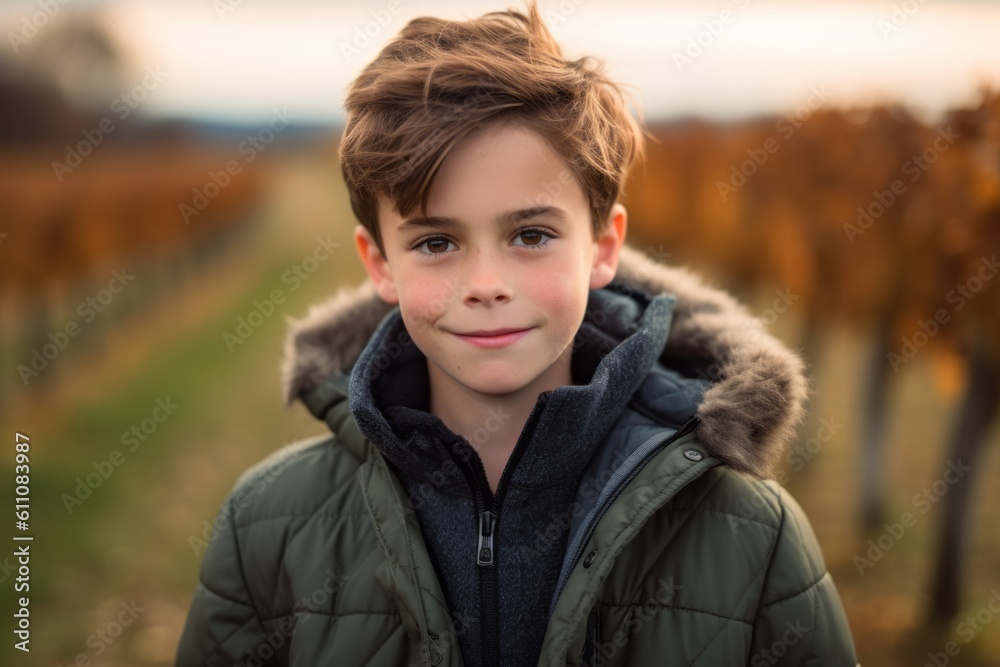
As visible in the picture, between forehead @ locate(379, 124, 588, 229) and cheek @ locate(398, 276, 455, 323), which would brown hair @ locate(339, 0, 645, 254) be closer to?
forehead @ locate(379, 124, 588, 229)

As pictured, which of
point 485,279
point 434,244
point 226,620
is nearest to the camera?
point 485,279

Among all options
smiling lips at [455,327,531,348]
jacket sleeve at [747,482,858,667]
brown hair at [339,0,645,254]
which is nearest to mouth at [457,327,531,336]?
smiling lips at [455,327,531,348]

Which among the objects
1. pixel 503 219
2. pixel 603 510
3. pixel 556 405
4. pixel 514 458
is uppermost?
pixel 503 219

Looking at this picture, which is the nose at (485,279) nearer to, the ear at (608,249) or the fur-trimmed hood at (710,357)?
the ear at (608,249)

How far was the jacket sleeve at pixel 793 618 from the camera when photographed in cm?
183

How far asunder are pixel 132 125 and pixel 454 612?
42.2 meters

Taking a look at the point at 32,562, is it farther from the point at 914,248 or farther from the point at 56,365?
the point at 914,248

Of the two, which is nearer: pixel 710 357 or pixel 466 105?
pixel 466 105

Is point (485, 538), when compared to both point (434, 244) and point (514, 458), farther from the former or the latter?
point (434, 244)

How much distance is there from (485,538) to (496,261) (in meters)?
0.65

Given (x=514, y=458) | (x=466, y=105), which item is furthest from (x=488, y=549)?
(x=466, y=105)

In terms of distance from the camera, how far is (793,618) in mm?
1829

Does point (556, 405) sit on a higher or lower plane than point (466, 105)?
lower

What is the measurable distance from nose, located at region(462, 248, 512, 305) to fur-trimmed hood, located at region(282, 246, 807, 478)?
0.54 metres
